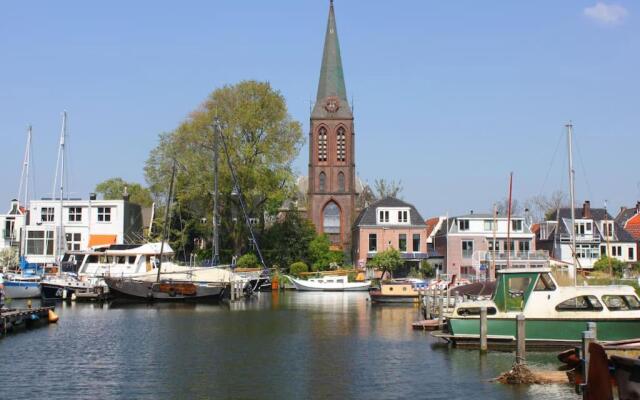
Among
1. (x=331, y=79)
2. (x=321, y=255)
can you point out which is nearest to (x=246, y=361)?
(x=321, y=255)

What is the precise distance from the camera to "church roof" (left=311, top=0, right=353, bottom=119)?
103750mm

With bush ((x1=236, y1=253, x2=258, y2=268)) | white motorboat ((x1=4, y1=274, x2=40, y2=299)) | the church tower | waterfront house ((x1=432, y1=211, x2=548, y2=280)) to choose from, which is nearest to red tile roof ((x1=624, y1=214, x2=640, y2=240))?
waterfront house ((x1=432, y1=211, x2=548, y2=280))

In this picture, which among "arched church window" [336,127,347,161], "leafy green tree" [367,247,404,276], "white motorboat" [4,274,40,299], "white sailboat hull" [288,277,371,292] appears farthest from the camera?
"arched church window" [336,127,347,161]

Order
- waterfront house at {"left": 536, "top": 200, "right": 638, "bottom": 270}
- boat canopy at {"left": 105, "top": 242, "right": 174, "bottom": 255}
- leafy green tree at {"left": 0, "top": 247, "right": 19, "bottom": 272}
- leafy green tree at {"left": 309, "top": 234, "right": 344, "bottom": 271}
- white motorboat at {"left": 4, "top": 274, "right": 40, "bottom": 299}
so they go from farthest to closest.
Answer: leafy green tree at {"left": 309, "top": 234, "right": 344, "bottom": 271} → waterfront house at {"left": 536, "top": 200, "right": 638, "bottom": 270} → leafy green tree at {"left": 0, "top": 247, "right": 19, "bottom": 272} → boat canopy at {"left": 105, "top": 242, "right": 174, "bottom": 255} → white motorboat at {"left": 4, "top": 274, "right": 40, "bottom": 299}

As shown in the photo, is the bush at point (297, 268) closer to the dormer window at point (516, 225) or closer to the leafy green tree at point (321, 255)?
the leafy green tree at point (321, 255)

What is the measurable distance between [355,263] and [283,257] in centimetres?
1142

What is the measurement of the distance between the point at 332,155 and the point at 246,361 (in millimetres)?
73087

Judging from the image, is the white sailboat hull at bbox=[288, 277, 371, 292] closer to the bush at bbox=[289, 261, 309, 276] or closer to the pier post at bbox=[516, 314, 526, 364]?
the bush at bbox=[289, 261, 309, 276]

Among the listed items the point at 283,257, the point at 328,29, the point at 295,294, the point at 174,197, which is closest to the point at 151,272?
the point at 295,294

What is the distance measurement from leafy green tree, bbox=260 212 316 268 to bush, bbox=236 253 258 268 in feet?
13.3

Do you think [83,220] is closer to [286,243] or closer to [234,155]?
[234,155]

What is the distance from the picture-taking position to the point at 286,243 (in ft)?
296

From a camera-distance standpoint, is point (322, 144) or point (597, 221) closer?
point (597, 221)

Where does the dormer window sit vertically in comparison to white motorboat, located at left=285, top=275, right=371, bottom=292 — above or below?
above
